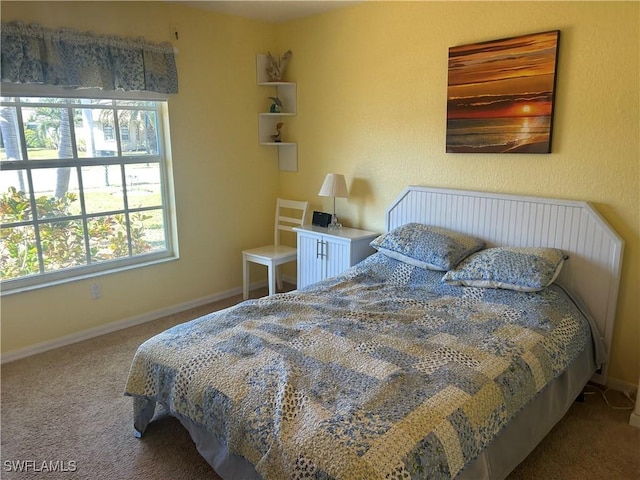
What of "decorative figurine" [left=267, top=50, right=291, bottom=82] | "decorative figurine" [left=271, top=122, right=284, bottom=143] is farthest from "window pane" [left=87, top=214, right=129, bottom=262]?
"decorative figurine" [left=267, top=50, right=291, bottom=82]

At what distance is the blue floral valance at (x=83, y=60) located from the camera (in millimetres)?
2779

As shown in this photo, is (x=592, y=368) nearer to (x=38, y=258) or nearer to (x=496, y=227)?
(x=496, y=227)

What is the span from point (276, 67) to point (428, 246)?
7.32ft

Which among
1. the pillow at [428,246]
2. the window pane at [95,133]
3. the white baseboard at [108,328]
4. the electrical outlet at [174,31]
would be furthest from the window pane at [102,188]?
the pillow at [428,246]

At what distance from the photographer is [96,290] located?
3.41 metres

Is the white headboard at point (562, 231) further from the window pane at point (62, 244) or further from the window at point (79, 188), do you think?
the window pane at point (62, 244)

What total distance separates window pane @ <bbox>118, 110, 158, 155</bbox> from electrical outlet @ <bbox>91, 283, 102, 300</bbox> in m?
1.00

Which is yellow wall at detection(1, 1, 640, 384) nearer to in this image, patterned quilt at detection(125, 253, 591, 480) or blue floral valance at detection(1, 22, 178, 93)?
blue floral valance at detection(1, 22, 178, 93)

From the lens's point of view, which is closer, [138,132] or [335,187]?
[138,132]

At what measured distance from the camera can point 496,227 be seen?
9.86 ft

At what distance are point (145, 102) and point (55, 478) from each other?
2603mm

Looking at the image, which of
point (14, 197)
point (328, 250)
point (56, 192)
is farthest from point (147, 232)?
point (328, 250)

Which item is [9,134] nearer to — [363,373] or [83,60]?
[83,60]

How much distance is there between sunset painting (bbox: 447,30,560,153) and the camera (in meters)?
2.72
